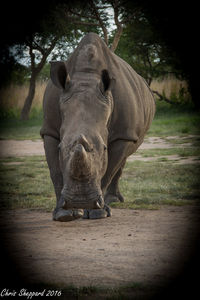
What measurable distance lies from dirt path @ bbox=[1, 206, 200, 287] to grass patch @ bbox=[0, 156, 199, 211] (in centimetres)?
41

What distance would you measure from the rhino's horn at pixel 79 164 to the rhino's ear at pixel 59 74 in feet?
2.70

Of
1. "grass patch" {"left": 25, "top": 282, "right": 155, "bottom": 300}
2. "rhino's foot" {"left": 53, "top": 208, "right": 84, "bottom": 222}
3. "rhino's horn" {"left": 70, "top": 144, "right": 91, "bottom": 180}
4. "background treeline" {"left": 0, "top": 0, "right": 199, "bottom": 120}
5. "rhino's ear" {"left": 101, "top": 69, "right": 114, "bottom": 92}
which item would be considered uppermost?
"background treeline" {"left": 0, "top": 0, "right": 199, "bottom": 120}

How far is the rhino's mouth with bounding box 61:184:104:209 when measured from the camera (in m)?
3.74

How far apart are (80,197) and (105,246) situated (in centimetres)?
51

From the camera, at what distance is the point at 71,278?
10.2ft

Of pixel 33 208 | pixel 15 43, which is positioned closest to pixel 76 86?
pixel 15 43

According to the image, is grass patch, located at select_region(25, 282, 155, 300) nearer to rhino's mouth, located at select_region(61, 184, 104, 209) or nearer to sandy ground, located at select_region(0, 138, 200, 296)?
sandy ground, located at select_region(0, 138, 200, 296)

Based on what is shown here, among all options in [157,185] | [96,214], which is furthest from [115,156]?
[157,185]

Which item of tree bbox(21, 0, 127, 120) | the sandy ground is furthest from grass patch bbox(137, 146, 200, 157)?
tree bbox(21, 0, 127, 120)

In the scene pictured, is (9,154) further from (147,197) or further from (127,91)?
(127,91)

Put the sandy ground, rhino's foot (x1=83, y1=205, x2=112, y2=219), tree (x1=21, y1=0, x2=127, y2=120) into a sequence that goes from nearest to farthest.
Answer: the sandy ground
tree (x1=21, y1=0, x2=127, y2=120)
rhino's foot (x1=83, y1=205, x2=112, y2=219)

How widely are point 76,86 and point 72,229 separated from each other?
141 cm

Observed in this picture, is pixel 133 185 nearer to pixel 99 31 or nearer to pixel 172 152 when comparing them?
pixel 99 31

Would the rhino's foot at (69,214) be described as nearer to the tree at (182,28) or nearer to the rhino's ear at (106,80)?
the rhino's ear at (106,80)
